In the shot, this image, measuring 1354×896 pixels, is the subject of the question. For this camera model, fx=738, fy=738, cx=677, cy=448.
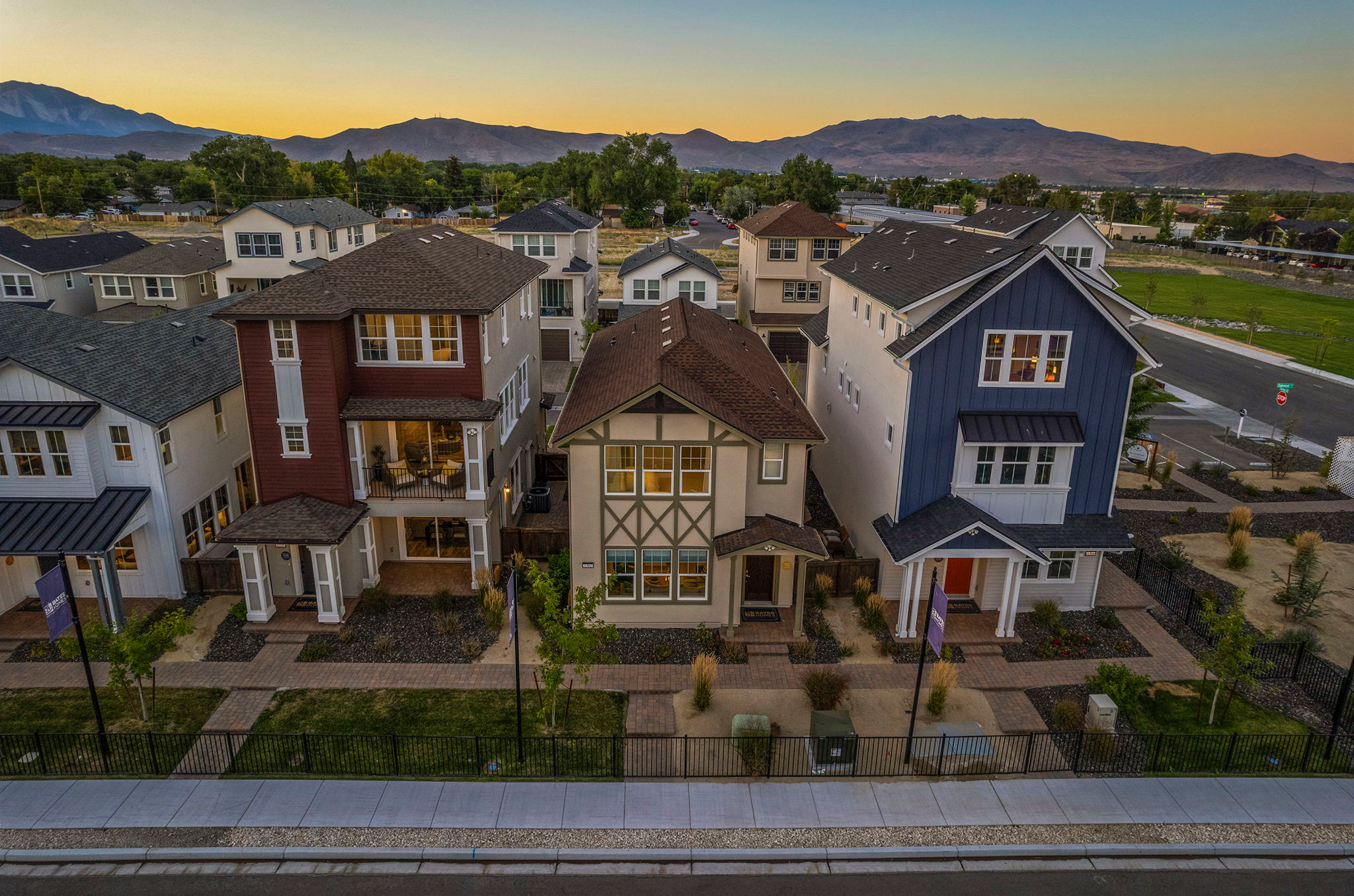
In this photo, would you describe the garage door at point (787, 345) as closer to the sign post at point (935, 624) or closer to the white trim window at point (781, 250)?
the white trim window at point (781, 250)

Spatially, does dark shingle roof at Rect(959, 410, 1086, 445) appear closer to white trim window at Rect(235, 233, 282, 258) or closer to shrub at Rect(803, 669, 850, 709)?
shrub at Rect(803, 669, 850, 709)

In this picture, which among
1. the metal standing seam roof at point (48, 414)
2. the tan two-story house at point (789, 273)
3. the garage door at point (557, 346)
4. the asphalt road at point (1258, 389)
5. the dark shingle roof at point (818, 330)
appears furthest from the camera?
the garage door at point (557, 346)

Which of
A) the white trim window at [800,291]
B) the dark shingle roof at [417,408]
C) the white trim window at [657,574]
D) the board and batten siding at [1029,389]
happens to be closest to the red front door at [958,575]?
the board and batten siding at [1029,389]

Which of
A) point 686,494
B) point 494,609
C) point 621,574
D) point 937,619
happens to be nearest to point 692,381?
point 686,494

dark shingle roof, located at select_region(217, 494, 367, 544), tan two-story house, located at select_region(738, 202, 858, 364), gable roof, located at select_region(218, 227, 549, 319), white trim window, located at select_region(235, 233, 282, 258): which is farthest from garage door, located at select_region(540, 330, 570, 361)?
dark shingle roof, located at select_region(217, 494, 367, 544)

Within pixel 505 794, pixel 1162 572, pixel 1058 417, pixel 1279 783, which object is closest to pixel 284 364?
pixel 505 794

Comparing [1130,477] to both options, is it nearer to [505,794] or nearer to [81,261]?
[505,794]

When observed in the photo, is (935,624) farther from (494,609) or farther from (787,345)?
(787,345)
